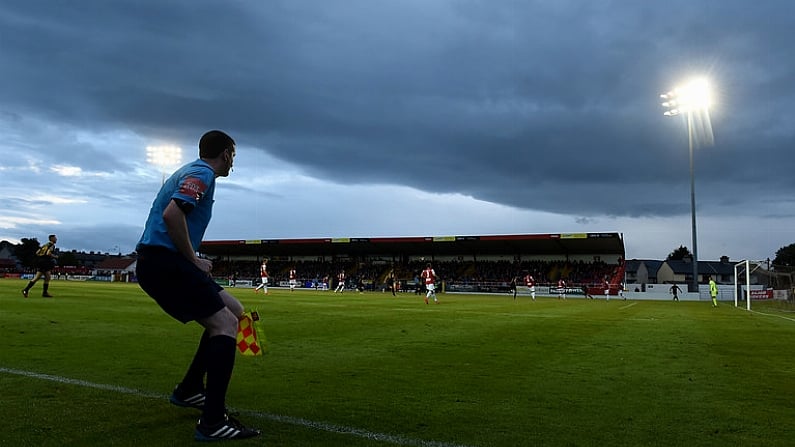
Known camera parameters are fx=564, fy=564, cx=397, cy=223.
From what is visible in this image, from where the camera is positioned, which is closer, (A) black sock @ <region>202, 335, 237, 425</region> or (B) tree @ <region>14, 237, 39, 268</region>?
(A) black sock @ <region>202, 335, 237, 425</region>

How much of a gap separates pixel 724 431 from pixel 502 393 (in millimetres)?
1954

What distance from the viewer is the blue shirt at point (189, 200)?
3951mm

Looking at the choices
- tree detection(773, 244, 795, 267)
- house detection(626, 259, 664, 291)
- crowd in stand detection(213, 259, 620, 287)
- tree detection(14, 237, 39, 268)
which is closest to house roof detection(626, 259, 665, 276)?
house detection(626, 259, 664, 291)

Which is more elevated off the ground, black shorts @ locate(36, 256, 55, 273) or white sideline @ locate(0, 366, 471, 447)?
black shorts @ locate(36, 256, 55, 273)

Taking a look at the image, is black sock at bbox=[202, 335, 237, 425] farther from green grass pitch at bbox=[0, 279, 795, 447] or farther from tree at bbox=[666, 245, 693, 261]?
tree at bbox=[666, 245, 693, 261]

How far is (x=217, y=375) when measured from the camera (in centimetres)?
395

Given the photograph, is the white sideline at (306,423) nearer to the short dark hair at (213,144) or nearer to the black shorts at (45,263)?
the short dark hair at (213,144)

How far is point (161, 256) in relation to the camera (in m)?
4.01

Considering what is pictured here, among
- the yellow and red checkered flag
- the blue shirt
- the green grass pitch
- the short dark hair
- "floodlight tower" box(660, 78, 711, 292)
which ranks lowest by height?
the green grass pitch

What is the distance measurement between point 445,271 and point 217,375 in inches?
2457

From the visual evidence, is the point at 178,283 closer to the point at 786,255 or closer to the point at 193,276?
the point at 193,276

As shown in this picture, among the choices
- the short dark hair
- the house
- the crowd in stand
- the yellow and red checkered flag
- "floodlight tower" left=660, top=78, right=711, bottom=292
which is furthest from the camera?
the house

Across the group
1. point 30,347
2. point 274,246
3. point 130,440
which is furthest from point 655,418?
point 274,246

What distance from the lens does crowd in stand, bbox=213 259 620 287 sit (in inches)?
2280
